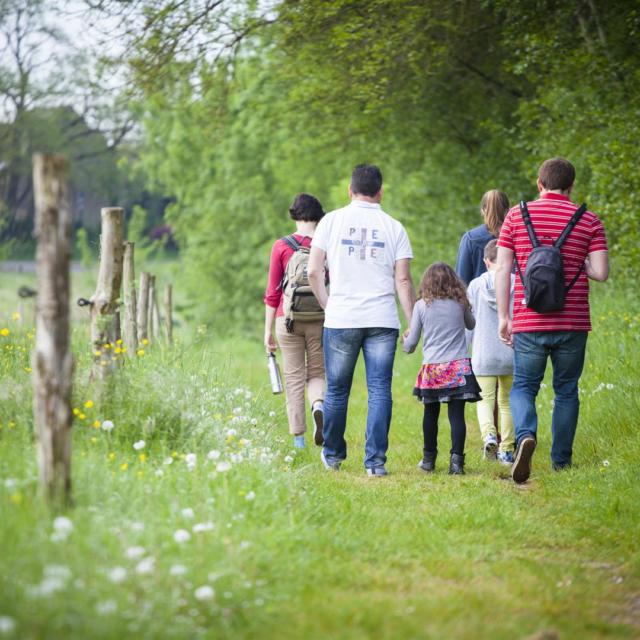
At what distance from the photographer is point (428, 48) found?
16.8 meters

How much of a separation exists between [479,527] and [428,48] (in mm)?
12329

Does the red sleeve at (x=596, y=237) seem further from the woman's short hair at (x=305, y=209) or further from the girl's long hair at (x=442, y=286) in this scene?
the woman's short hair at (x=305, y=209)

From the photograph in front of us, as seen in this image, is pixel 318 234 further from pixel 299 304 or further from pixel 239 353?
pixel 239 353

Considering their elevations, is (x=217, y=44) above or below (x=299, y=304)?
above

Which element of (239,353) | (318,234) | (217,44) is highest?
(217,44)

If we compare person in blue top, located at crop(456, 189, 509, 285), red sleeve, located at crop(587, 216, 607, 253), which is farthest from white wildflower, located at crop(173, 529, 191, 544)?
person in blue top, located at crop(456, 189, 509, 285)

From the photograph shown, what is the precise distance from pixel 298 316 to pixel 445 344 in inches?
48.6

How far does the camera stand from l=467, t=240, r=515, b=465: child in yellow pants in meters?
7.85

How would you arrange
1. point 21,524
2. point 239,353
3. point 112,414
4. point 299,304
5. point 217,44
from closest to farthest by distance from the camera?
point 21,524
point 112,414
point 299,304
point 217,44
point 239,353

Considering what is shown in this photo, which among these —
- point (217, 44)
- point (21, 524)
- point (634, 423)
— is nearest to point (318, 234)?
point (634, 423)

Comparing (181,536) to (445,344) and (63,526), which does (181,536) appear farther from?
(445,344)

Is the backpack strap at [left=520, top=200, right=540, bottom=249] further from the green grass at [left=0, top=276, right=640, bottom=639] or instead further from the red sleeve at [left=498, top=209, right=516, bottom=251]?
the green grass at [left=0, top=276, right=640, bottom=639]

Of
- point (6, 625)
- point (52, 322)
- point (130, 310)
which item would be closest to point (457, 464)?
point (52, 322)

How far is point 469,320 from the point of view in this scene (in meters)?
7.54
